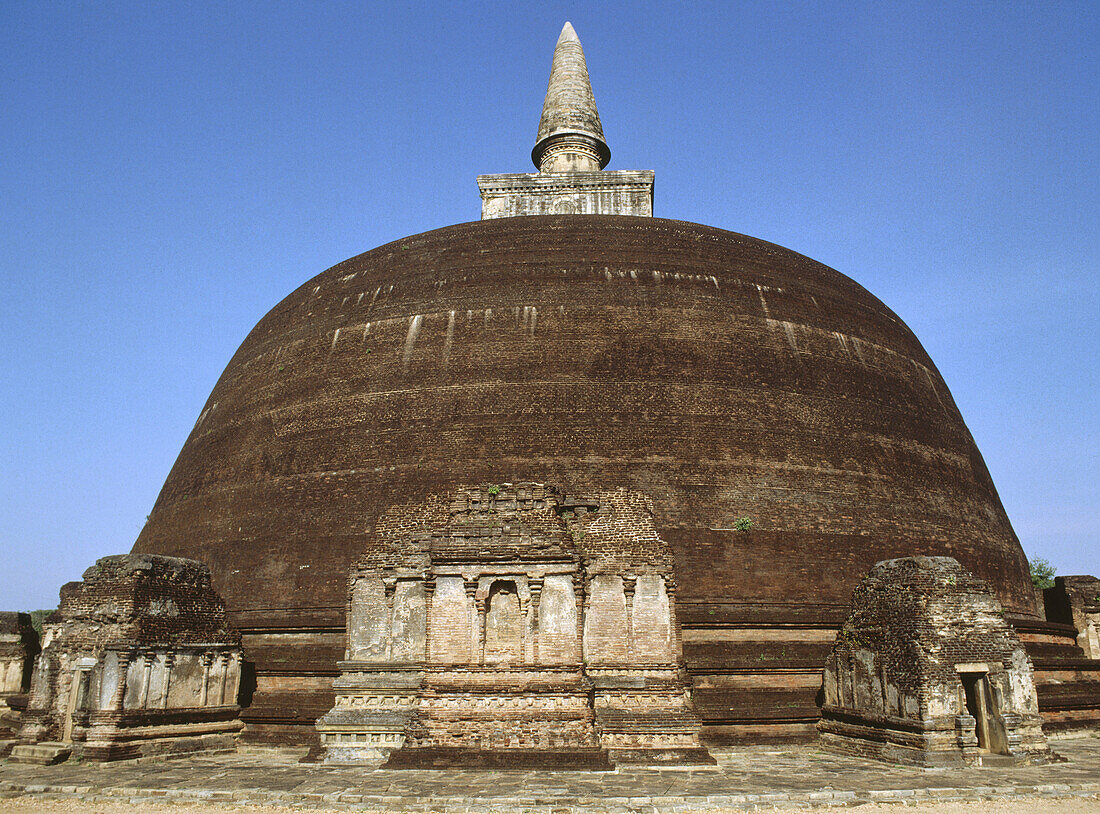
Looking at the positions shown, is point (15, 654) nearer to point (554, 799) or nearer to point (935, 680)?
point (554, 799)

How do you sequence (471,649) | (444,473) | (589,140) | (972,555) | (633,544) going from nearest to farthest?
(471,649), (633,544), (444,473), (972,555), (589,140)

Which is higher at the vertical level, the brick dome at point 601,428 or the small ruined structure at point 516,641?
the brick dome at point 601,428

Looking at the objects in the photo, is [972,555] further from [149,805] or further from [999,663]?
[149,805]

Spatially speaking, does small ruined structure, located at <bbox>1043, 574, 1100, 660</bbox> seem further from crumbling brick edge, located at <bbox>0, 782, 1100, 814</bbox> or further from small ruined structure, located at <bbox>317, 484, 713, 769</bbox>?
small ruined structure, located at <bbox>317, 484, 713, 769</bbox>

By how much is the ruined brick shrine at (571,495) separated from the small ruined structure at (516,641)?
0.03 metres

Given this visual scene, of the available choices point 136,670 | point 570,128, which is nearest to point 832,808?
point 136,670

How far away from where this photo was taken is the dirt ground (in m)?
7.88

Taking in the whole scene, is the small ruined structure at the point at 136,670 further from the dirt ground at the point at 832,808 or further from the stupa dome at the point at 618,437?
the dirt ground at the point at 832,808

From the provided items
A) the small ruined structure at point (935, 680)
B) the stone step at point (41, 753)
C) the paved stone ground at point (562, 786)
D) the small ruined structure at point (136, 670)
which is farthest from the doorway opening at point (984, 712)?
the stone step at point (41, 753)

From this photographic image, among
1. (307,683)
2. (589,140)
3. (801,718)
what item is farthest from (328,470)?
(589,140)

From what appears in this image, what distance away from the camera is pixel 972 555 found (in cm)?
1481

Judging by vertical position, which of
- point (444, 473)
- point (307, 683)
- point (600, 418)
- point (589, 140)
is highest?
point (589, 140)

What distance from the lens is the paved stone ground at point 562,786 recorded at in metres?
7.85

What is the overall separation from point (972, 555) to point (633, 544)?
23.2 feet
